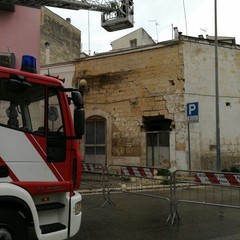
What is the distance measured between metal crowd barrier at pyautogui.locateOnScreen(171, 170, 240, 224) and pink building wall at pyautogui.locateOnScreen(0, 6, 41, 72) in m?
6.85

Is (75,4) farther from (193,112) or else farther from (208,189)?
(208,189)

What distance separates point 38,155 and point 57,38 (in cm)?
3188

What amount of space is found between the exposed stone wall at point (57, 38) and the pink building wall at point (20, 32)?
58.4 feet

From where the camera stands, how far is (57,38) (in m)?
36.3

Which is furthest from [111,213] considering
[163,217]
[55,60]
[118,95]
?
[55,60]

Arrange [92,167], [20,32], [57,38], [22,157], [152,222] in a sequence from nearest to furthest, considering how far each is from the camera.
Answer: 1. [22,157]
2. [152,222]
3. [92,167]
4. [20,32]
5. [57,38]

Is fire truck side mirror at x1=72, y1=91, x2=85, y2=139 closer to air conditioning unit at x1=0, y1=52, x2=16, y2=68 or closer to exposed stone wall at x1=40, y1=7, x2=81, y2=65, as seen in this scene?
air conditioning unit at x1=0, y1=52, x2=16, y2=68

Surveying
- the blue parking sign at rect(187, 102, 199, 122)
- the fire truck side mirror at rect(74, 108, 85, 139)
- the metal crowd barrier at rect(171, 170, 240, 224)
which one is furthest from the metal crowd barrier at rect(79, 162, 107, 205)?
the fire truck side mirror at rect(74, 108, 85, 139)

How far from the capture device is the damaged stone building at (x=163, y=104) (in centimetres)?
2091

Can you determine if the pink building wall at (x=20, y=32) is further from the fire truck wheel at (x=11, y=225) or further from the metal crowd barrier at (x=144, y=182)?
the fire truck wheel at (x=11, y=225)

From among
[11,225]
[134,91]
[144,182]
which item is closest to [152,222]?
[144,182]

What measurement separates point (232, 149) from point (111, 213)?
13.1 meters

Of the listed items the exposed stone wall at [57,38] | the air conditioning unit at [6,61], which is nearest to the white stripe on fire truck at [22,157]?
the air conditioning unit at [6,61]

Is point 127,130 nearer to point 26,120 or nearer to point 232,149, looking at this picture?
point 232,149
